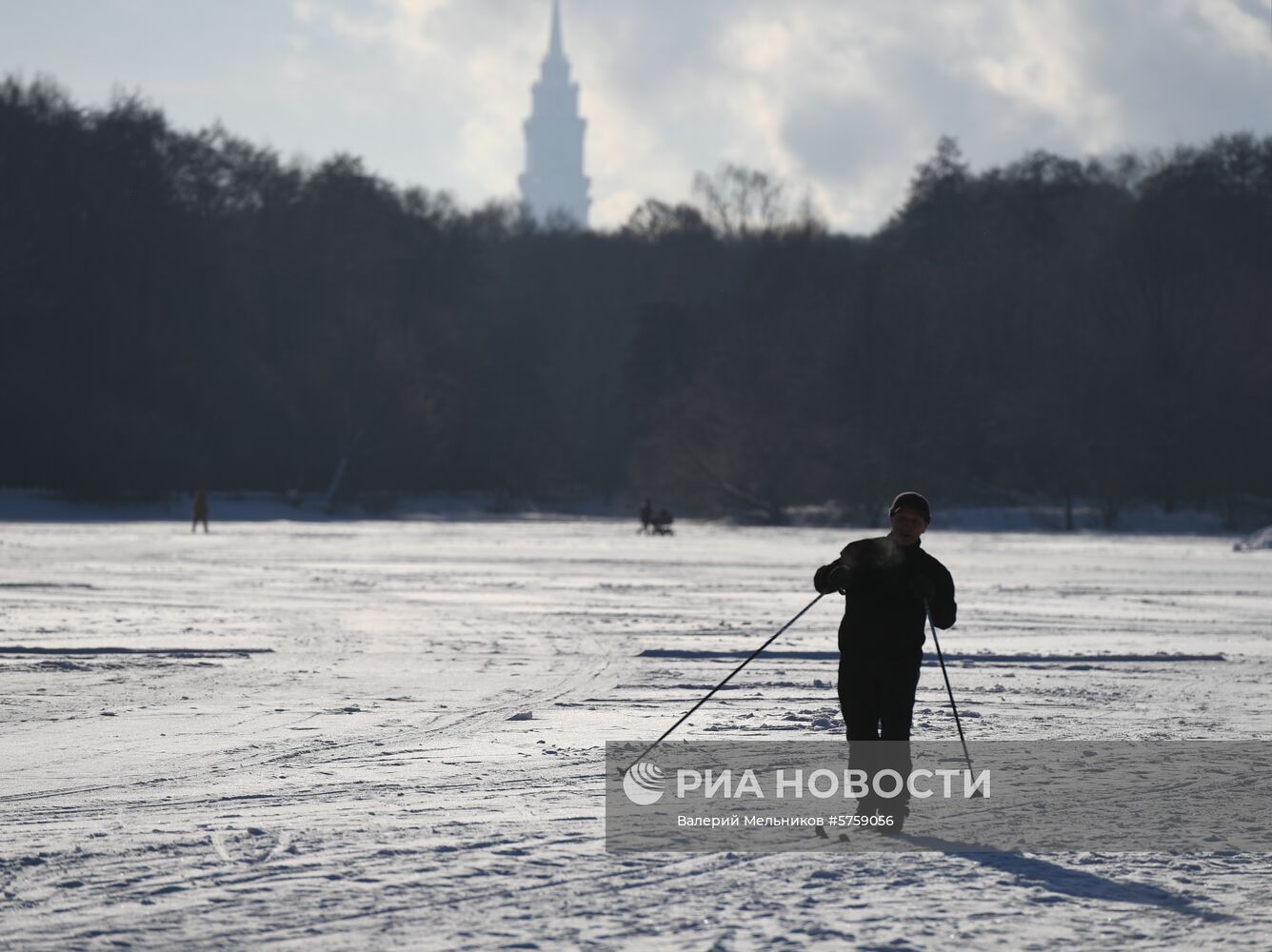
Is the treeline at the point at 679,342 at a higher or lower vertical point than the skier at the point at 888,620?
higher

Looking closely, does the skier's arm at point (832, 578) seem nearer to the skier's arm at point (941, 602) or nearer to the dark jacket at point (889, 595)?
→ the dark jacket at point (889, 595)

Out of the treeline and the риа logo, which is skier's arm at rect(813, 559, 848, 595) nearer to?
the риа logo

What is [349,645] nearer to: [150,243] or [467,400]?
[150,243]

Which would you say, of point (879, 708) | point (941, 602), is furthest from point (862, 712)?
point (941, 602)

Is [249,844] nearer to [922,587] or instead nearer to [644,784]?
[644,784]

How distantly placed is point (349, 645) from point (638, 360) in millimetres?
72704

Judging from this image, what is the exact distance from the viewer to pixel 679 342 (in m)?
87.4

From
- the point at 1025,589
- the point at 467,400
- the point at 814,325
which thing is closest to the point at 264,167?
the point at 467,400

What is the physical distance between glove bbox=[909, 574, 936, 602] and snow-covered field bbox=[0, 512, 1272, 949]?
103 centimetres

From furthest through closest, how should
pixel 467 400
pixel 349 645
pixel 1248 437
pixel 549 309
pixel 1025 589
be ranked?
pixel 549 309 < pixel 467 400 < pixel 1248 437 < pixel 1025 589 < pixel 349 645

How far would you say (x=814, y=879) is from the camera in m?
6.52

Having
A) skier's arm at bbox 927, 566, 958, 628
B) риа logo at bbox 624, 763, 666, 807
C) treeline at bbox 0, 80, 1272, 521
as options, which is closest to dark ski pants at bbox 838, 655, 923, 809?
Result: skier's arm at bbox 927, 566, 958, 628

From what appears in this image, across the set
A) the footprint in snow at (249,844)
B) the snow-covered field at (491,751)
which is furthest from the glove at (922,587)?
the footprint in snow at (249,844)

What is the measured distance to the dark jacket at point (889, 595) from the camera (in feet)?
23.9
